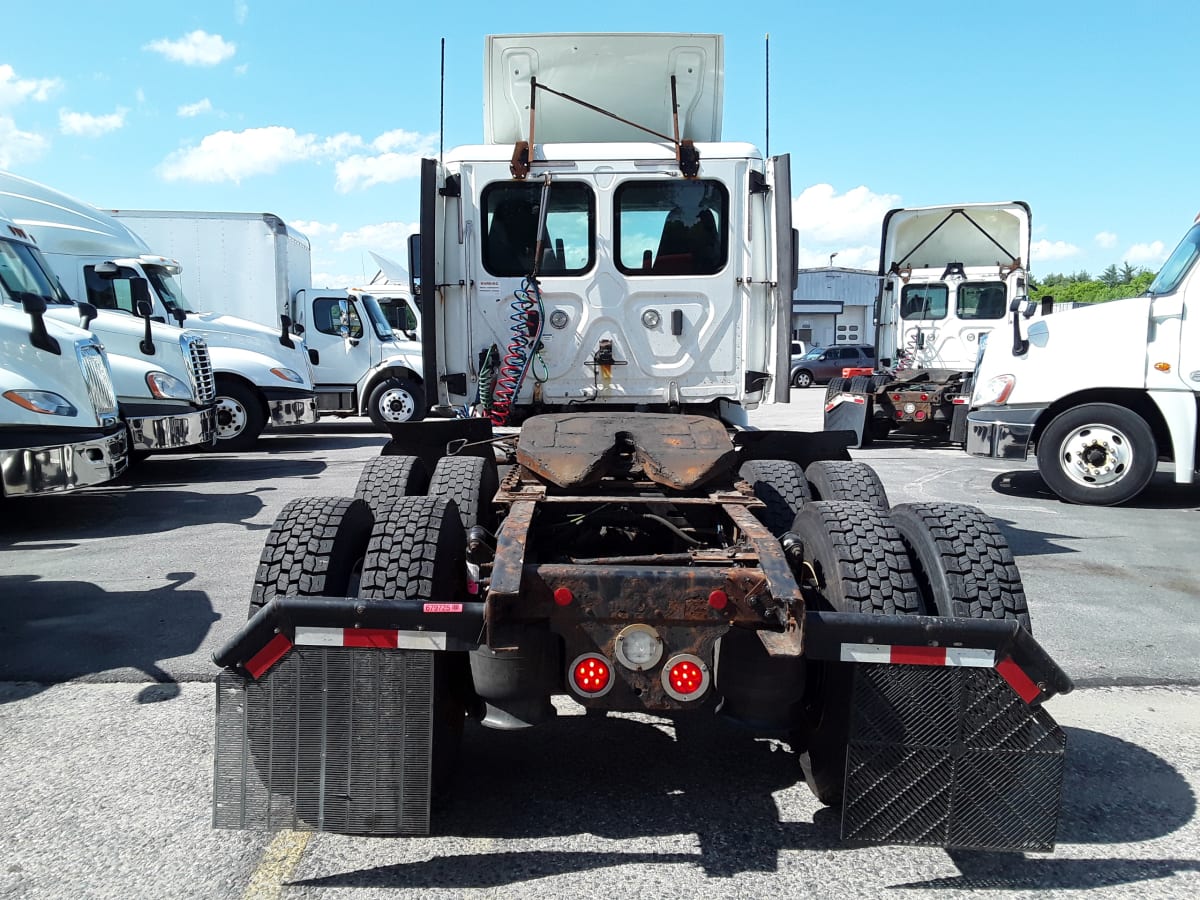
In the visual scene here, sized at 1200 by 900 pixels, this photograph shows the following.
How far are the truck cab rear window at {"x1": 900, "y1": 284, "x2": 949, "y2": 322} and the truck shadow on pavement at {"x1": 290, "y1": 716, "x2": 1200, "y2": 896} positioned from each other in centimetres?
1178

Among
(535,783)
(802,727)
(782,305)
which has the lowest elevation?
(535,783)

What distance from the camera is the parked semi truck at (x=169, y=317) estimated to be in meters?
11.1

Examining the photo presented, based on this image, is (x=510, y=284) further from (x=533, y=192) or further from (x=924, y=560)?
(x=924, y=560)

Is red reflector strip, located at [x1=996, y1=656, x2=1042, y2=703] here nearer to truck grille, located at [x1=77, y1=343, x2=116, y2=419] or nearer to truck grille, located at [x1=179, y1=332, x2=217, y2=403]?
truck grille, located at [x1=77, y1=343, x2=116, y2=419]

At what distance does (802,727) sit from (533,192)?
3.77 metres

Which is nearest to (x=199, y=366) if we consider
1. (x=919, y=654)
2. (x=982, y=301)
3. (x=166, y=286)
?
(x=166, y=286)

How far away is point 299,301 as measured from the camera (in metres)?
16.7

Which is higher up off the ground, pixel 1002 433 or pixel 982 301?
pixel 982 301

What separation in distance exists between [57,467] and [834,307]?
145ft

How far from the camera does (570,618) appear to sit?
2.62 metres

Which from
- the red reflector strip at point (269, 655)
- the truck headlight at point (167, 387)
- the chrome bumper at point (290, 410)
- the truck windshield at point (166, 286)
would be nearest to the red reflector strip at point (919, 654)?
the red reflector strip at point (269, 655)

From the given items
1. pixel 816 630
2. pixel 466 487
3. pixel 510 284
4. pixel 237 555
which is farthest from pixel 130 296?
pixel 816 630

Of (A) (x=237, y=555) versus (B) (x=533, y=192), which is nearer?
(B) (x=533, y=192)

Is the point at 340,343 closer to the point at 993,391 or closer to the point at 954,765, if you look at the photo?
the point at 993,391
